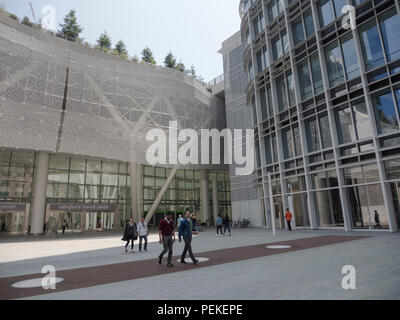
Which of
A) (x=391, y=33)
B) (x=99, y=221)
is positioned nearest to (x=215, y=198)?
(x=99, y=221)

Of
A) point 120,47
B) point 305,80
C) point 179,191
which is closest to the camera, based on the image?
point 305,80

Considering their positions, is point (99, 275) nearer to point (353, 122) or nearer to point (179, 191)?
point (353, 122)

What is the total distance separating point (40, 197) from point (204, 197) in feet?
68.6

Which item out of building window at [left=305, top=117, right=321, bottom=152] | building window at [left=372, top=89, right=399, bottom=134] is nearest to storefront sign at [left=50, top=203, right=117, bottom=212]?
building window at [left=305, top=117, right=321, bottom=152]

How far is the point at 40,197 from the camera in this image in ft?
86.2

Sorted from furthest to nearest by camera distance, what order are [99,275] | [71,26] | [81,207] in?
[71,26], [81,207], [99,275]

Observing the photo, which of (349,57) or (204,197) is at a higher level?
(349,57)

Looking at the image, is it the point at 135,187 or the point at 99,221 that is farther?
the point at 99,221

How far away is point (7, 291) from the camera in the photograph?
19.2ft

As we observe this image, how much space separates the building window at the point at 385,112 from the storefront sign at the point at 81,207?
27.5m

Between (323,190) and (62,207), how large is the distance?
2520cm

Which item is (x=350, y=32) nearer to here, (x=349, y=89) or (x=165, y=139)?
(x=349, y=89)

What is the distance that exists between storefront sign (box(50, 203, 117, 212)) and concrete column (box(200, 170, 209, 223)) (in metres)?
13.1
